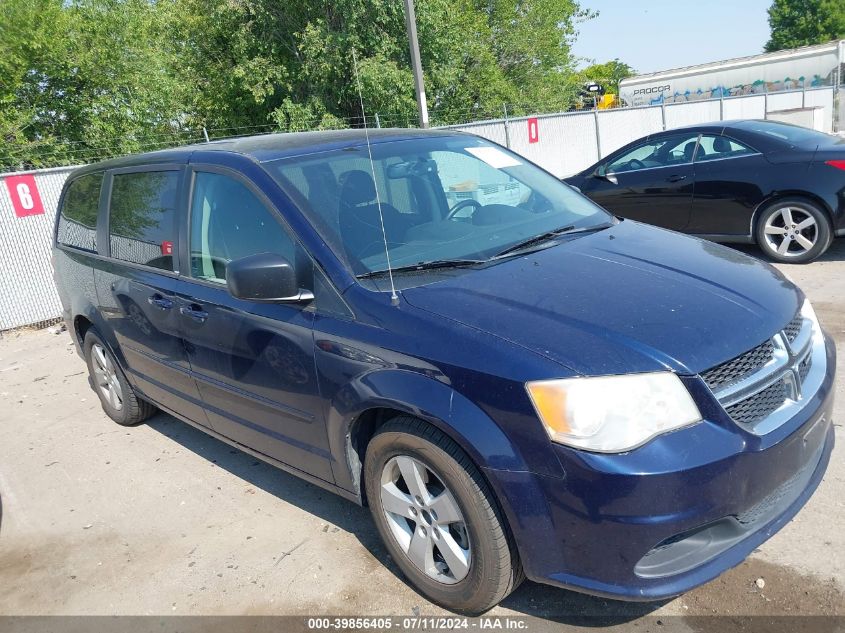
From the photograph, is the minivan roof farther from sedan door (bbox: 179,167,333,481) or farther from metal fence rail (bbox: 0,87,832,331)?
metal fence rail (bbox: 0,87,832,331)

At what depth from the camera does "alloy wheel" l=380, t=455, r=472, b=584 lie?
2.57m

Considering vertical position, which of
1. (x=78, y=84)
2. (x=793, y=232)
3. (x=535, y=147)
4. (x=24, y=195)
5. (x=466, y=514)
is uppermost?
(x=78, y=84)

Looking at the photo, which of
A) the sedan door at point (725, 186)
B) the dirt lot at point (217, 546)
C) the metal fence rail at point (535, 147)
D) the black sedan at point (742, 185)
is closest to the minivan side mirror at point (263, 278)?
the dirt lot at point (217, 546)

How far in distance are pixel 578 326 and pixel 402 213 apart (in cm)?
123

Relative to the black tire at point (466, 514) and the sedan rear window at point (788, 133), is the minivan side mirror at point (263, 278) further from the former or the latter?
the sedan rear window at point (788, 133)

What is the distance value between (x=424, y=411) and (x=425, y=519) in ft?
1.69

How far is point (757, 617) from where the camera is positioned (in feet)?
8.39

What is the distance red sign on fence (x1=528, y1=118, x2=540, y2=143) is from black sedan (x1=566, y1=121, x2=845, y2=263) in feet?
24.6

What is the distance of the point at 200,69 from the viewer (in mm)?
21547

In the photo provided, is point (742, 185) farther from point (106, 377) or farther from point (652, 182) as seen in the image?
point (106, 377)

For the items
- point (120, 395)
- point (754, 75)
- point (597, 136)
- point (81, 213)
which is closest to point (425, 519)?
point (120, 395)

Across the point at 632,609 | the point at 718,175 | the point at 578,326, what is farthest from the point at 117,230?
the point at 718,175

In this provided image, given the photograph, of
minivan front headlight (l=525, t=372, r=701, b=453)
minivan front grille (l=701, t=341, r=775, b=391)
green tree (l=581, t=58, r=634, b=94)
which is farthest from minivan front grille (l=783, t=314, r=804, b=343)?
green tree (l=581, t=58, r=634, b=94)

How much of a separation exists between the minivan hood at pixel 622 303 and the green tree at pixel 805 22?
79.0 m
